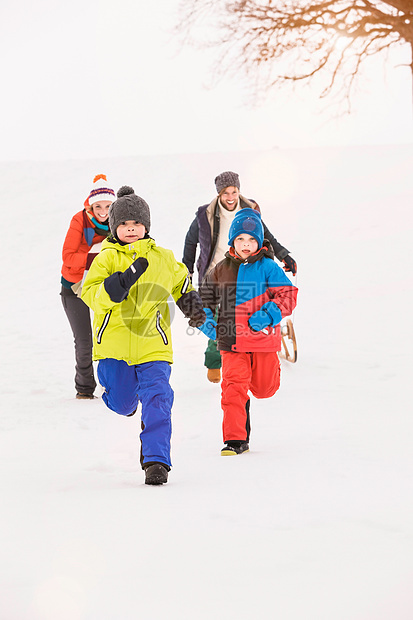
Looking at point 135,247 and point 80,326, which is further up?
point 135,247

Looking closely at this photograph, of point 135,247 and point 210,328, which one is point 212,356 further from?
point 135,247

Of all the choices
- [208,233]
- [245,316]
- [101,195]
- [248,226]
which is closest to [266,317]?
[245,316]

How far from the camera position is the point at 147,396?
153 inches

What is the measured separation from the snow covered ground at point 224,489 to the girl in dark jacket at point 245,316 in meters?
0.33

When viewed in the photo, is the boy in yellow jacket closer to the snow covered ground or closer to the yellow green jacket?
the yellow green jacket

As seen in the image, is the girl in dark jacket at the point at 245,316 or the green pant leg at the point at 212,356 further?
the green pant leg at the point at 212,356

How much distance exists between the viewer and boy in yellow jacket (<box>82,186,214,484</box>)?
382 centimetres

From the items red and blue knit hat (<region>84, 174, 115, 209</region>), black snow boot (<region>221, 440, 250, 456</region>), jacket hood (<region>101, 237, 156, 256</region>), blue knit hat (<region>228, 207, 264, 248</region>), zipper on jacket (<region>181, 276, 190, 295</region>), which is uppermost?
red and blue knit hat (<region>84, 174, 115, 209</region>)

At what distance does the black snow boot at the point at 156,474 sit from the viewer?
12.2 feet

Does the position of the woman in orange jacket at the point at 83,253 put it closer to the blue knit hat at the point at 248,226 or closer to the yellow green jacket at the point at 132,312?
the blue knit hat at the point at 248,226

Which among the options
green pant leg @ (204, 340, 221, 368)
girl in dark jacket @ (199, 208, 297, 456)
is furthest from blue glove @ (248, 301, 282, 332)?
green pant leg @ (204, 340, 221, 368)

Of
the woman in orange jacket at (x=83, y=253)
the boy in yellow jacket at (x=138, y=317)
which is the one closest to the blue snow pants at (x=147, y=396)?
the boy in yellow jacket at (x=138, y=317)

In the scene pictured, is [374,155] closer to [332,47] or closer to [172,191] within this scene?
[172,191]

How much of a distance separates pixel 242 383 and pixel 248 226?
111 cm
